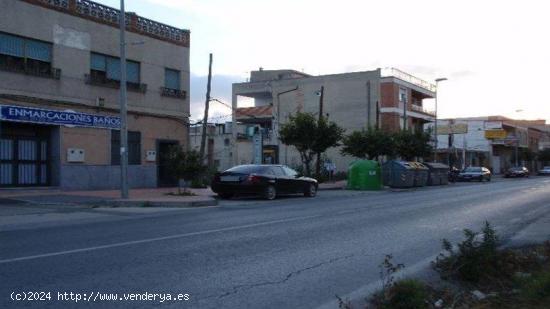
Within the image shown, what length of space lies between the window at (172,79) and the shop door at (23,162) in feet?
24.0

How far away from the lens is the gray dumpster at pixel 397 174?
3519 centimetres

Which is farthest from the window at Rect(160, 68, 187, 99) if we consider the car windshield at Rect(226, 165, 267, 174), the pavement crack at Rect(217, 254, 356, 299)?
the pavement crack at Rect(217, 254, 356, 299)

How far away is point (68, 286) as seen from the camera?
6754mm

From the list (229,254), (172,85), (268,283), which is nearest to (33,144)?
(172,85)

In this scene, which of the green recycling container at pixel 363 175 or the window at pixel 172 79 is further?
the green recycling container at pixel 363 175

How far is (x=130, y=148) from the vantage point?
2600 centimetres

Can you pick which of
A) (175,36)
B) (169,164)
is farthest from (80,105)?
(175,36)

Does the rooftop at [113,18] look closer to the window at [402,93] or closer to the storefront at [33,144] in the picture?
the storefront at [33,144]

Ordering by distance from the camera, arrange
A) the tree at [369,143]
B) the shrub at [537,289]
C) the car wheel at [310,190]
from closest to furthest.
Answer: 1. the shrub at [537,289]
2. the car wheel at [310,190]
3. the tree at [369,143]

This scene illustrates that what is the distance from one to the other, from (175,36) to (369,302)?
24390 millimetres

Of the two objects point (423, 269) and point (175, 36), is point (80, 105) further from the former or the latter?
point (423, 269)

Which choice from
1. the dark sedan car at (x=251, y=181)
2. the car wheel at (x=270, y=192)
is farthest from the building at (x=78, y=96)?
the car wheel at (x=270, y=192)

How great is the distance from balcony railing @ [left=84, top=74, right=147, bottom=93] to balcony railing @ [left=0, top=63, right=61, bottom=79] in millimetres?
1525

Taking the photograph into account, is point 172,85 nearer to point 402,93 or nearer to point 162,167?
point 162,167
